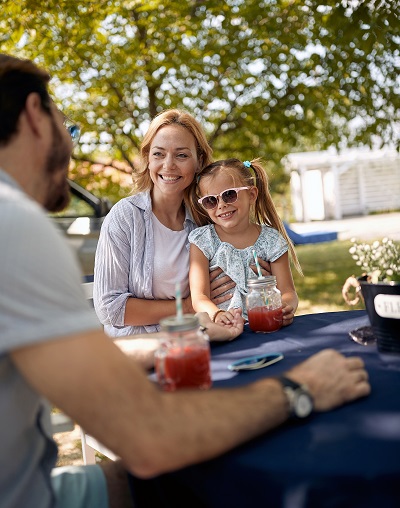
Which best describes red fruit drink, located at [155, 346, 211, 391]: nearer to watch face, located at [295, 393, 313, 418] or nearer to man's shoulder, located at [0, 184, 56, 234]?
watch face, located at [295, 393, 313, 418]

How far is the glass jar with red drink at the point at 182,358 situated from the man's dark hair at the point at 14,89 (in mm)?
569

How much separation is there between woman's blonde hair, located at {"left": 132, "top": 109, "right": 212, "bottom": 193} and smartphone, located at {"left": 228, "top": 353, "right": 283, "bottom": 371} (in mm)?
1545

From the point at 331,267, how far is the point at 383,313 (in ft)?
37.3

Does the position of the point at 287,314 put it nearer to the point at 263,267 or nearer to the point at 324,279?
the point at 263,267

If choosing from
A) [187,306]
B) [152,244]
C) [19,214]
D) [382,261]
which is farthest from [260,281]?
[19,214]

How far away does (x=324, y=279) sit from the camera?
11.0 meters

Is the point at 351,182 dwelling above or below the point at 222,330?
above

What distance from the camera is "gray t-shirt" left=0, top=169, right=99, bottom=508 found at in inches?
43.4

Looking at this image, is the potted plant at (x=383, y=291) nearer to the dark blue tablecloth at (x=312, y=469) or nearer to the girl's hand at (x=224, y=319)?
the dark blue tablecloth at (x=312, y=469)

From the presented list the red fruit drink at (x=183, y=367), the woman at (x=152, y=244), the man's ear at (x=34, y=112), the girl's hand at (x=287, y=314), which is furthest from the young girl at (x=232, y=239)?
the man's ear at (x=34, y=112)

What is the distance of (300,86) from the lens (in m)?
7.92

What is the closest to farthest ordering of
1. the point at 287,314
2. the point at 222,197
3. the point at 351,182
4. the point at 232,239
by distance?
the point at 287,314
the point at 222,197
the point at 232,239
the point at 351,182

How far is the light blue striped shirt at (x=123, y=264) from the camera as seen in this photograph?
2.97m

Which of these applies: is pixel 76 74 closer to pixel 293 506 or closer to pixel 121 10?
pixel 121 10
